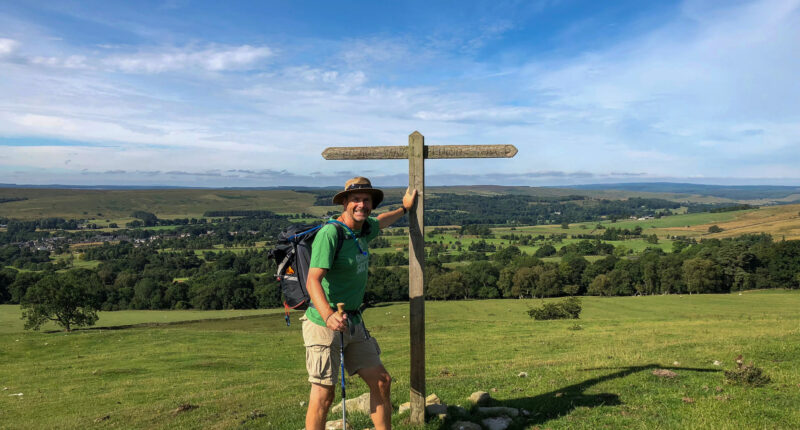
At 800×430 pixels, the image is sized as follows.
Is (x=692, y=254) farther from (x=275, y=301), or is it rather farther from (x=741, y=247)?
(x=275, y=301)

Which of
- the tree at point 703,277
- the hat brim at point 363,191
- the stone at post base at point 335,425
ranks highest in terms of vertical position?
the hat brim at point 363,191

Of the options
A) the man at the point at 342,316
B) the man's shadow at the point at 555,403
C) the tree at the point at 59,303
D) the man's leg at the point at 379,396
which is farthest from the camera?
the tree at the point at 59,303

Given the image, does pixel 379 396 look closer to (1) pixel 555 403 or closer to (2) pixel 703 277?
(1) pixel 555 403

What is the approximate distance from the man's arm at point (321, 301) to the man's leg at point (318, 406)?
811 millimetres

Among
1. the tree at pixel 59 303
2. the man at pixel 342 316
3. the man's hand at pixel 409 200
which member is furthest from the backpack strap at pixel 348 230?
the tree at pixel 59 303

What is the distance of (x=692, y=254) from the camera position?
9419 cm

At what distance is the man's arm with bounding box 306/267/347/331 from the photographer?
15.7 ft

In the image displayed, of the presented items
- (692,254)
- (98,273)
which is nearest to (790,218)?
(692,254)

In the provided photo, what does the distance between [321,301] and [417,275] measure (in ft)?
7.76

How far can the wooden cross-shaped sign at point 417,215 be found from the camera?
689 cm

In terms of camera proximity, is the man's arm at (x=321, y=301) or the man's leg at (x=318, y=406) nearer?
the man's arm at (x=321, y=301)

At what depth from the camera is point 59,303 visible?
49312 millimetres

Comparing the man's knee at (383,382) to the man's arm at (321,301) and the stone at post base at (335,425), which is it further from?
the stone at post base at (335,425)

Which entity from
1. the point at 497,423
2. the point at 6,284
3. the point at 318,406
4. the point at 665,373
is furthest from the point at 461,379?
the point at 6,284
